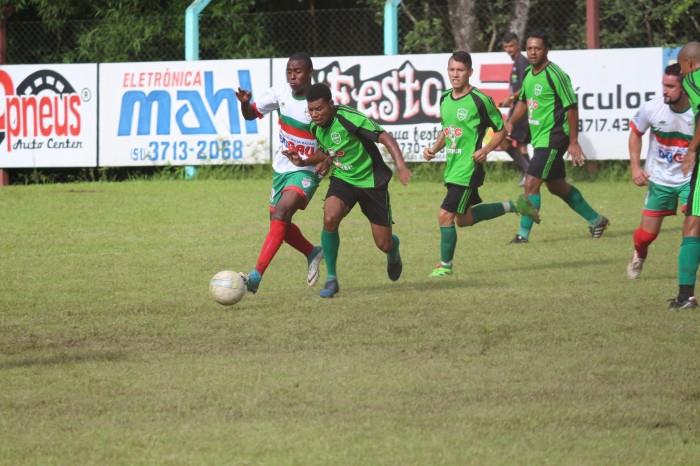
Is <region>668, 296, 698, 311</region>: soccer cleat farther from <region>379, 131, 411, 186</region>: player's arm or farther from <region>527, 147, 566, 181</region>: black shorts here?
<region>527, 147, 566, 181</region>: black shorts

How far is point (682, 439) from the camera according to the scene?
5.84 meters

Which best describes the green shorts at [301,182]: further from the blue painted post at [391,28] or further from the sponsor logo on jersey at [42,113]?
the sponsor logo on jersey at [42,113]

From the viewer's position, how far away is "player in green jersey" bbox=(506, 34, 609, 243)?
45.4 feet

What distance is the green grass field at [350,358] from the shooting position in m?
5.81

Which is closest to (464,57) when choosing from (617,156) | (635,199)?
(635,199)

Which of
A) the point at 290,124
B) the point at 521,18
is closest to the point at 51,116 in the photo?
the point at 521,18

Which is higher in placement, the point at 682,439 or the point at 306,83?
the point at 306,83

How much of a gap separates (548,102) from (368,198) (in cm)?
406

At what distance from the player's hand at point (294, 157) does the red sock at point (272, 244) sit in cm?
44

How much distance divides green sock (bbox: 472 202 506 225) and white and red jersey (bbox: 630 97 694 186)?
196cm

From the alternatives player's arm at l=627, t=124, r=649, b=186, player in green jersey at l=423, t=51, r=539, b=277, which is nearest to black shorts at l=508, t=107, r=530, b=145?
player in green jersey at l=423, t=51, r=539, b=277

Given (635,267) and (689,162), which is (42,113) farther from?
(689,162)

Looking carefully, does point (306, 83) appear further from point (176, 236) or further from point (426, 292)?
point (176, 236)

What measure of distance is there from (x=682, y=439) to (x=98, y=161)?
58.0 feet
